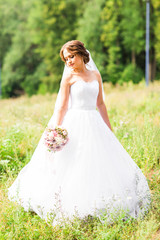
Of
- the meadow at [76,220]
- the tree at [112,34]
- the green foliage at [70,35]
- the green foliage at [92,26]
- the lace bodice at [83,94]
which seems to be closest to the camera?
the meadow at [76,220]

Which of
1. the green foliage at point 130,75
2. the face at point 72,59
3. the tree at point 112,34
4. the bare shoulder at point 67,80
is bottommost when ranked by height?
the green foliage at point 130,75

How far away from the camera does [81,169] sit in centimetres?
361

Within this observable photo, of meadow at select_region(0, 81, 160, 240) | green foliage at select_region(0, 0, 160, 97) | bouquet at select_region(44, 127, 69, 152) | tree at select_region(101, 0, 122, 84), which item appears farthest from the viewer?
green foliage at select_region(0, 0, 160, 97)

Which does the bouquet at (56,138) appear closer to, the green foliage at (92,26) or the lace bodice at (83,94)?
the lace bodice at (83,94)

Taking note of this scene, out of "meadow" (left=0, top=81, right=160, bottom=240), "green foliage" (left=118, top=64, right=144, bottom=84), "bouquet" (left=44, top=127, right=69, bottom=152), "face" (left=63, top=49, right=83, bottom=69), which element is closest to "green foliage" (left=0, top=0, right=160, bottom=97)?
"green foliage" (left=118, top=64, right=144, bottom=84)

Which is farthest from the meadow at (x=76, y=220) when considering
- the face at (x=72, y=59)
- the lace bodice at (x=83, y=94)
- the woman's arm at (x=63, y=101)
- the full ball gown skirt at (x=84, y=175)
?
the face at (x=72, y=59)

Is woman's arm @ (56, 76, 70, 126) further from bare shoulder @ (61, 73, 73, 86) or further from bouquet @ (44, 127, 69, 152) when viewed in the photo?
bouquet @ (44, 127, 69, 152)

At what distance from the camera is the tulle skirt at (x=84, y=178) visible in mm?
3561

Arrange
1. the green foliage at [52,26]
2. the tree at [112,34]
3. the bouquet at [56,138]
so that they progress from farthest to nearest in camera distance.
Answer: the green foliage at [52,26], the tree at [112,34], the bouquet at [56,138]

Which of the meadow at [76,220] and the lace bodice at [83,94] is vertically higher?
the lace bodice at [83,94]

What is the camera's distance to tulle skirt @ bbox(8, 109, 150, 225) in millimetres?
3561

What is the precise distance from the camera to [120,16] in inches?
1221

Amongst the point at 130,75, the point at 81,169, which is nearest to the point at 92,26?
the point at 130,75

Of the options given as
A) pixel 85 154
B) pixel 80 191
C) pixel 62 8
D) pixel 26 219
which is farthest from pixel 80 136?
pixel 62 8
